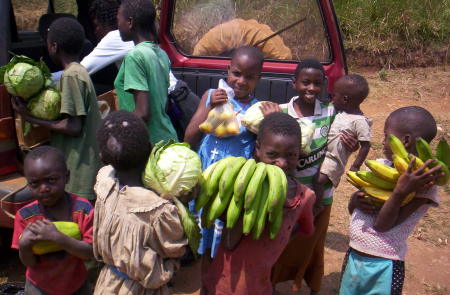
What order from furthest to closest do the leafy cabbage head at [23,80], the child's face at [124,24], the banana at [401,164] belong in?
the child's face at [124,24] < the leafy cabbage head at [23,80] < the banana at [401,164]

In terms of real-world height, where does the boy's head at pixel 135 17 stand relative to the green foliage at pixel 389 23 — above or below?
above

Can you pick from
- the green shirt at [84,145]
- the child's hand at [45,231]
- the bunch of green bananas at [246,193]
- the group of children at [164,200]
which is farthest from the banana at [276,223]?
the green shirt at [84,145]

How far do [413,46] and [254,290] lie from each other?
1053 cm

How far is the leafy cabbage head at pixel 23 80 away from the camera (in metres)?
2.97

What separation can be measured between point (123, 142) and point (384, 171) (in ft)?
4.15

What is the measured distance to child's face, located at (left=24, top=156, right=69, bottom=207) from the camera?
2.45 metres

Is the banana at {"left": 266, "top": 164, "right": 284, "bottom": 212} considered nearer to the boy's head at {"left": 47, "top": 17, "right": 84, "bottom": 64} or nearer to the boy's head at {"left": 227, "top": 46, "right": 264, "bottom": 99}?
the boy's head at {"left": 227, "top": 46, "right": 264, "bottom": 99}

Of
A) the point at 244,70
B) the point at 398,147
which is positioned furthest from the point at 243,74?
the point at 398,147

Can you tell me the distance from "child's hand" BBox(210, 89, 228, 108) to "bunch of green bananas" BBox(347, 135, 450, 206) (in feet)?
2.64

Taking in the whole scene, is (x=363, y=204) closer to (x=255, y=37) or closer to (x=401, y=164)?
(x=401, y=164)

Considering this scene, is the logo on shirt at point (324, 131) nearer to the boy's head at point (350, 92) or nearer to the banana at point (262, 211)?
the boy's head at point (350, 92)

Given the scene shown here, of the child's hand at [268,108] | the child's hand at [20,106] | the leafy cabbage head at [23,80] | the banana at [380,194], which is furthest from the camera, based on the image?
the child's hand at [20,106]

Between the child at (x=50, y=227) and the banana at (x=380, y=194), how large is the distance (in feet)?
4.65

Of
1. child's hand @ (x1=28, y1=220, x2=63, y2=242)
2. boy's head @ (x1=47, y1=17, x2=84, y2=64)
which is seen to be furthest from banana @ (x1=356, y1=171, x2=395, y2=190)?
boy's head @ (x1=47, y1=17, x2=84, y2=64)
